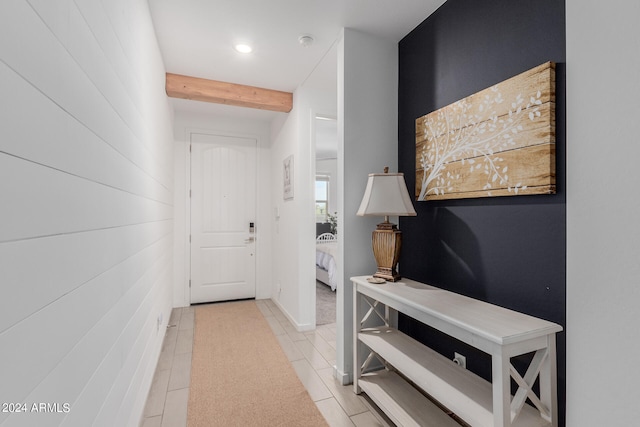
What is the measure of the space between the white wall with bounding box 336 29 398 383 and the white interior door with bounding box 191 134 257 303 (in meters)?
2.32

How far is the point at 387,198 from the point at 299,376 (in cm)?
148

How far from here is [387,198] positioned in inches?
74.4

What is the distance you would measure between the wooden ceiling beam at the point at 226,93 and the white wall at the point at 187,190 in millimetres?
965

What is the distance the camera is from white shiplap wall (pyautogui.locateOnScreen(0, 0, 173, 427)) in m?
0.60

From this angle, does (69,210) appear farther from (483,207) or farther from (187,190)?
(187,190)

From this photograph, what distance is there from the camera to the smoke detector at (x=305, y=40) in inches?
92.4

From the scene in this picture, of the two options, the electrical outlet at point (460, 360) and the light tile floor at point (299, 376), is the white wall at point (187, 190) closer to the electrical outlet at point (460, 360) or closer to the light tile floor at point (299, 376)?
the light tile floor at point (299, 376)

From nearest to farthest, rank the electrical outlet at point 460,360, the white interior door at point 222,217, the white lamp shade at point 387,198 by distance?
the electrical outlet at point 460,360
the white lamp shade at point 387,198
the white interior door at point 222,217

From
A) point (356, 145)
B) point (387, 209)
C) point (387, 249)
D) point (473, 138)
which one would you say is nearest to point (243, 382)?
point (387, 249)

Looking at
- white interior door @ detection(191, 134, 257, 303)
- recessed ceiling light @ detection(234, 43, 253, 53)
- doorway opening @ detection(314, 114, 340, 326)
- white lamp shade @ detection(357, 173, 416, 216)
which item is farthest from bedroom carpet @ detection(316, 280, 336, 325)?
recessed ceiling light @ detection(234, 43, 253, 53)

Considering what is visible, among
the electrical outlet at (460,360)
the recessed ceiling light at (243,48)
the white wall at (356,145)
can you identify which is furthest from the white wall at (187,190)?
the electrical outlet at (460,360)
